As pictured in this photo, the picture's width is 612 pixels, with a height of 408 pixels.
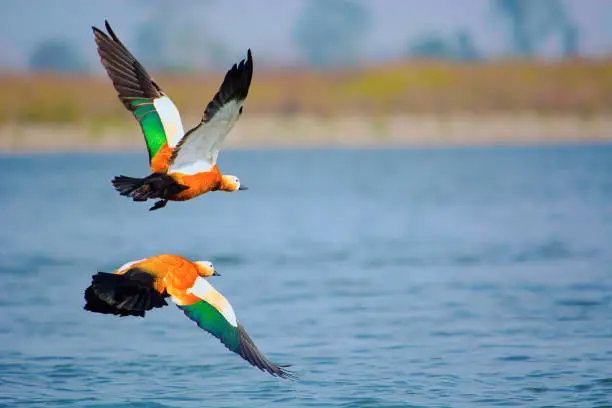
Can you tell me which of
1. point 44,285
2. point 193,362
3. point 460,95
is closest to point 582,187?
point 44,285

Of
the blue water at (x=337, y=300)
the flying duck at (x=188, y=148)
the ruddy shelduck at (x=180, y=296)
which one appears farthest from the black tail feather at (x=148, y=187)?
the blue water at (x=337, y=300)

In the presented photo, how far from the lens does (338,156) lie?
50.6m

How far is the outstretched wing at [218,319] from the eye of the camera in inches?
353

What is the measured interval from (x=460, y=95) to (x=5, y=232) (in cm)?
3355

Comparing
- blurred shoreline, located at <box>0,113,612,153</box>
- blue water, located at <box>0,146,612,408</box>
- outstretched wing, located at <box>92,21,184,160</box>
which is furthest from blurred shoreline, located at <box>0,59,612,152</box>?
outstretched wing, located at <box>92,21,184,160</box>

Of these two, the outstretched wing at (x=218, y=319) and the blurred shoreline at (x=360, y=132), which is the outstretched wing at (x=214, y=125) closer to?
the outstretched wing at (x=218, y=319)

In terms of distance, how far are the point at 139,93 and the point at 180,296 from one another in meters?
1.69

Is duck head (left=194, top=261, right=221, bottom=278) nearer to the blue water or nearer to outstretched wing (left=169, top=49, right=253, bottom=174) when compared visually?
outstretched wing (left=169, top=49, right=253, bottom=174)

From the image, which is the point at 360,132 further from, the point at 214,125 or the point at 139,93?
the point at 214,125

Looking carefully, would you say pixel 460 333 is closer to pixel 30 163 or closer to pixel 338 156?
pixel 30 163

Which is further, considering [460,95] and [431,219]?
[460,95]

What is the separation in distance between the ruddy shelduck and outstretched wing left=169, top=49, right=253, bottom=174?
0.68 metres

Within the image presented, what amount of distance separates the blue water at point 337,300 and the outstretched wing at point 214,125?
2.12 meters

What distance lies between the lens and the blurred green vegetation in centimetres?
5069
